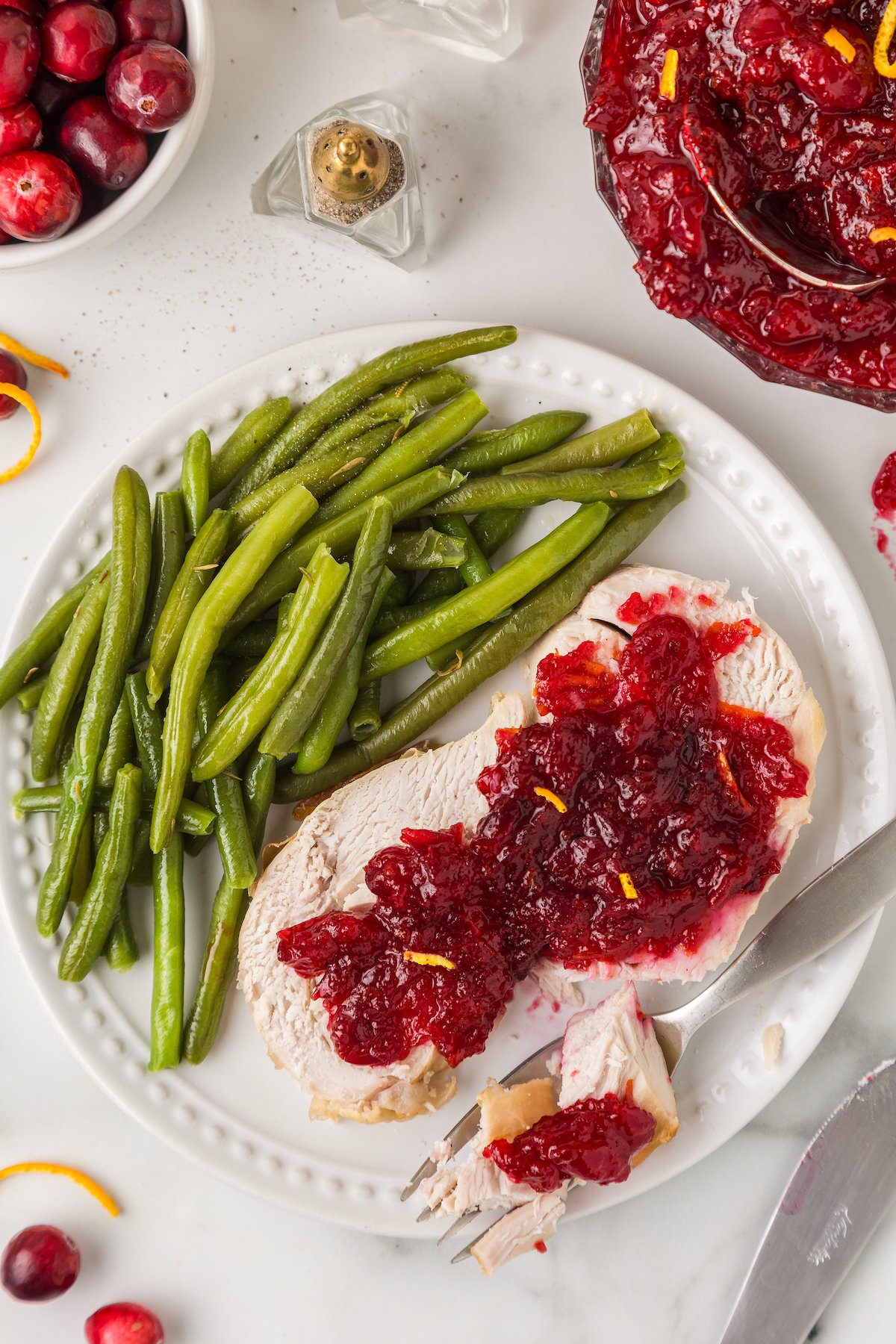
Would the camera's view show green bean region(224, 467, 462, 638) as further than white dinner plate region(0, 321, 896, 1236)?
No

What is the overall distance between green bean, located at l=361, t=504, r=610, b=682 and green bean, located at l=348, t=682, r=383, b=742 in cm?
7

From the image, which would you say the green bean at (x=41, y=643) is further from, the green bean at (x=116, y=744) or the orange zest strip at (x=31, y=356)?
the orange zest strip at (x=31, y=356)

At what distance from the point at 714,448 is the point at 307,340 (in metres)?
1.42

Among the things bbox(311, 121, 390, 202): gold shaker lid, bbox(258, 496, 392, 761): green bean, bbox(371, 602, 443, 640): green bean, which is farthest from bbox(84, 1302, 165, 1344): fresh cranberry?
bbox(311, 121, 390, 202): gold shaker lid

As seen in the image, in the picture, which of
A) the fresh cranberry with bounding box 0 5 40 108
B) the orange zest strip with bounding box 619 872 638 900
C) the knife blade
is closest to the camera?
the fresh cranberry with bounding box 0 5 40 108

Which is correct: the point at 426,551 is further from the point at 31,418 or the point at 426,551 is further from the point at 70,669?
the point at 31,418

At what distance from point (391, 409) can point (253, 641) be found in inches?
34.3

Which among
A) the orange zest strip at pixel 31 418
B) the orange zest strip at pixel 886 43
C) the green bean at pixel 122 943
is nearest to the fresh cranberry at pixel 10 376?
the orange zest strip at pixel 31 418

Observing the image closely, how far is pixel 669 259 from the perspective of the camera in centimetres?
270

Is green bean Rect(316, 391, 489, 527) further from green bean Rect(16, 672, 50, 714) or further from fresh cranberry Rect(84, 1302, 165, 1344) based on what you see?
fresh cranberry Rect(84, 1302, 165, 1344)

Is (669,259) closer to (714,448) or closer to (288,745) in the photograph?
(714,448)

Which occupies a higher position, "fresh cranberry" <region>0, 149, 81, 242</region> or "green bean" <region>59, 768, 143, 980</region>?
"fresh cranberry" <region>0, 149, 81, 242</region>

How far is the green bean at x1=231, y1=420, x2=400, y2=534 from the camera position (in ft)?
10.6

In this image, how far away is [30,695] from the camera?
332 cm
